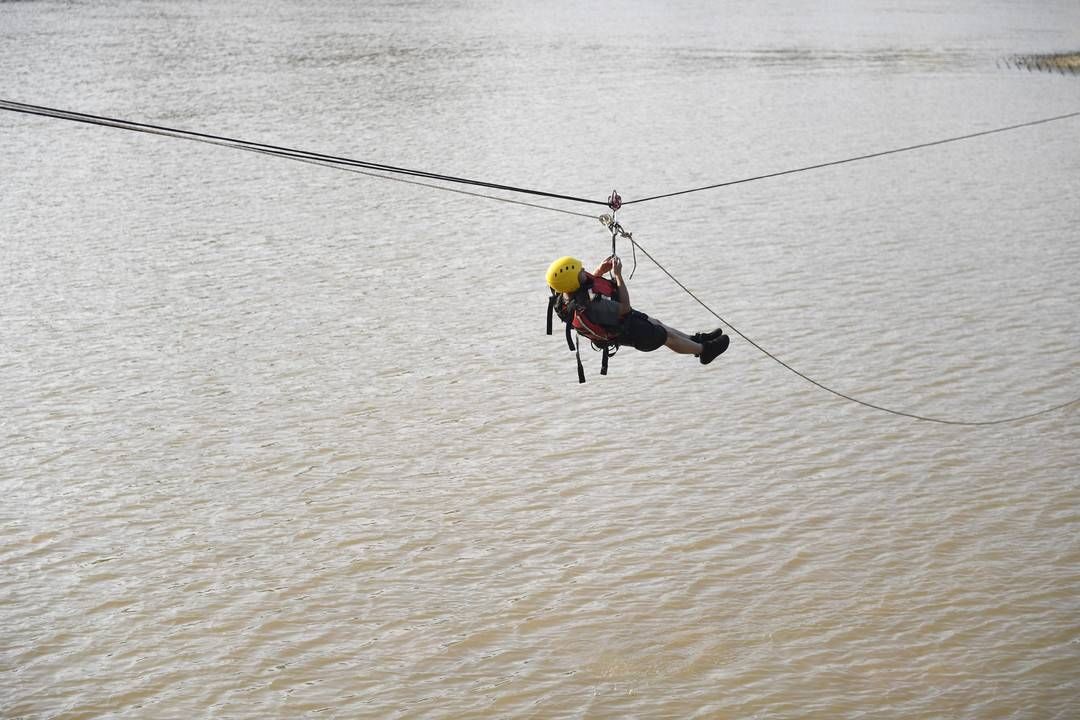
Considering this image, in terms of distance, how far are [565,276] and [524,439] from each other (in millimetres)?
5295

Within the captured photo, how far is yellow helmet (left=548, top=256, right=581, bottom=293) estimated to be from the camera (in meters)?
12.2

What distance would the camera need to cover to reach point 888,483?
616 inches

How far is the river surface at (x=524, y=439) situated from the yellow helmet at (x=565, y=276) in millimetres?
3506

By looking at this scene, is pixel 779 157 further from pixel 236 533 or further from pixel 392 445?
pixel 236 533

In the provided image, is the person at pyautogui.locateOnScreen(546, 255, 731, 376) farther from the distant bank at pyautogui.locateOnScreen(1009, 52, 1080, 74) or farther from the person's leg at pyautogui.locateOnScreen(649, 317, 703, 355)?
the distant bank at pyautogui.locateOnScreen(1009, 52, 1080, 74)

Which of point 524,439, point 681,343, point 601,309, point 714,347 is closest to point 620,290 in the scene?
point 601,309

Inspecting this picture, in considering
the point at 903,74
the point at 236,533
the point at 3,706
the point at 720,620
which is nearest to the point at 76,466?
the point at 236,533

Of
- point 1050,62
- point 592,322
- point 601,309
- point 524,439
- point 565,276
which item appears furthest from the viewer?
point 1050,62

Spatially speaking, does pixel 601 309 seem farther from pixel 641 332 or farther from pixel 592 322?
pixel 641 332

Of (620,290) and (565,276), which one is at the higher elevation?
(565,276)

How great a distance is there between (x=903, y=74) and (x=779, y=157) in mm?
20596

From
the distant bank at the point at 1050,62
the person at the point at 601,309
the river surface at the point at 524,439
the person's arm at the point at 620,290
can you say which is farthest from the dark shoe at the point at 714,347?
the distant bank at the point at 1050,62

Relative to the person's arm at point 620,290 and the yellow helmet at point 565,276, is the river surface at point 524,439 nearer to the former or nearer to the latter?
the person's arm at point 620,290

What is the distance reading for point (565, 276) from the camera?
1227 centimetres
